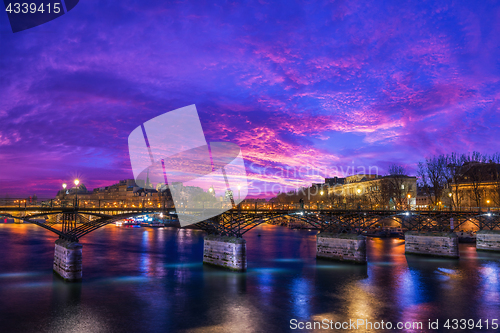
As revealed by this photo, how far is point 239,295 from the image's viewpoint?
101 ft

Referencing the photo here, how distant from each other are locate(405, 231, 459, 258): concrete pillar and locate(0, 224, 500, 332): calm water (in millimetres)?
2216

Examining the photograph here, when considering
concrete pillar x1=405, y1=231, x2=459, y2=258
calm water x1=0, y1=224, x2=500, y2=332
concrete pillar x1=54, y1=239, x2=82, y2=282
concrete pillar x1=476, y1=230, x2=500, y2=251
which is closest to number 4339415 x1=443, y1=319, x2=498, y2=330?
calm water x1=0, y1=224, x2=500, y2=332

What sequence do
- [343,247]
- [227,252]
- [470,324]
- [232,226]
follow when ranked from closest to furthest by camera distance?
[470,324], [227,252], [232,226], [343,247]

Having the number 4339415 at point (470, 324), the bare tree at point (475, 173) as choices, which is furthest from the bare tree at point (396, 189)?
the number 4339415 at point (470, 324)

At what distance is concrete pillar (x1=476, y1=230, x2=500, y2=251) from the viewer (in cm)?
5928

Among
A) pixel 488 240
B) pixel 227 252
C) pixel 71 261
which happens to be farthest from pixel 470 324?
pixel 488 240

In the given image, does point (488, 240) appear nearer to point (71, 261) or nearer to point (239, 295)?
point (239, 295)

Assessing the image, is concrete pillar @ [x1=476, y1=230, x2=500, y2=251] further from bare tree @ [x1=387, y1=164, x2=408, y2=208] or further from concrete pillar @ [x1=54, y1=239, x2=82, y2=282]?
concrete pillar @ [x1=54, y1=239, x2=82, y2=282]

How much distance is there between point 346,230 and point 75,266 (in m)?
33.4

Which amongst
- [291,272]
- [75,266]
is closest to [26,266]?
[75,266]

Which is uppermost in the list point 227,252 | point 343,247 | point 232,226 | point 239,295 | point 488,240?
point 232,226

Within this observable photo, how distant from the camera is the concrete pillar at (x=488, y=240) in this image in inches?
2334

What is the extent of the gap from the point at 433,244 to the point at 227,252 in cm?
3133

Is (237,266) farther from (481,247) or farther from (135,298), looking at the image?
(481,247)
